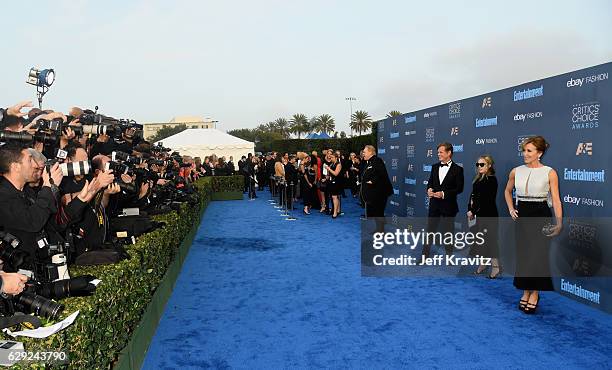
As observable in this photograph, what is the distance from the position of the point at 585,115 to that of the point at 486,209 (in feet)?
6.02

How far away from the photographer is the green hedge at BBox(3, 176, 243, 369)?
9.56 ft

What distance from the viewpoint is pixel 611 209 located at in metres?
5.91

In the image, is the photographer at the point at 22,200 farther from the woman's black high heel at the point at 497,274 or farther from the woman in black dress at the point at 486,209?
the woman's black high heel at the point at 497,274

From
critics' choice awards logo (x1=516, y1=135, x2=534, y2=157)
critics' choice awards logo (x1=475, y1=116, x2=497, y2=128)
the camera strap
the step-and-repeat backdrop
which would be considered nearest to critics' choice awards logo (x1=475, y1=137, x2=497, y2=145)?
the step-and-repeat backdrop

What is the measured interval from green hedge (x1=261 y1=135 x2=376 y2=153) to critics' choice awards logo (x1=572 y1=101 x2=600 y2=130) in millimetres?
16945

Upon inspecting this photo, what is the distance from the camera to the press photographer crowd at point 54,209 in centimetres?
330

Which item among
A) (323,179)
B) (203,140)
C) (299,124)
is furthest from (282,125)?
(323,179)

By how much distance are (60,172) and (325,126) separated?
90.3m

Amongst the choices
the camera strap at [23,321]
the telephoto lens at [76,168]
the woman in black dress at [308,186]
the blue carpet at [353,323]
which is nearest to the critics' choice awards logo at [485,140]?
the blue carpet at [353,323]

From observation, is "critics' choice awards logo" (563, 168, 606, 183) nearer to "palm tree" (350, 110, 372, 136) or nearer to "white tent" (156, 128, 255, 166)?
"white tent" (156, 128, 255, 166)

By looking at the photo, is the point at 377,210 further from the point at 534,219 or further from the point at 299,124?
the point at 299,124

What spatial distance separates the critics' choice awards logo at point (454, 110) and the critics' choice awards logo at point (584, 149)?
11.3 ft

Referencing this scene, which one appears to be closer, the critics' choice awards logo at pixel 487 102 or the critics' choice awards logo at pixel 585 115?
the critics' choice awards logo at pixel 585 115

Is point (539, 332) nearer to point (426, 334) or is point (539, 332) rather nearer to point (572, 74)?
point (426, 334)
